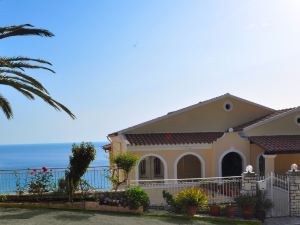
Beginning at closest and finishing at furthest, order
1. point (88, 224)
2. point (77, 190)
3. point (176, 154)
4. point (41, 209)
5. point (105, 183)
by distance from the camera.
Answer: point (88, 224)
point (41, 209)
point (77, 190)
point (105, 183)
point (176, 154)

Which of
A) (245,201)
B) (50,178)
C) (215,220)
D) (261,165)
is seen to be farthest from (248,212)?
(50,178)

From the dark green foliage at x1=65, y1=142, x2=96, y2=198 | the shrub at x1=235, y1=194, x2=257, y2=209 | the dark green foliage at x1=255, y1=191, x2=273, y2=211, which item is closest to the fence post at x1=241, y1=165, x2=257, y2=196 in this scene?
the dark green foliage at x1=255, y1=191, x2=273, y2=211

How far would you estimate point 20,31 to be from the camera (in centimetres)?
1457

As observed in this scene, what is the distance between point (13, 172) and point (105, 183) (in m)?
3.67

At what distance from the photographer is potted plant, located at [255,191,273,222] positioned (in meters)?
16.3

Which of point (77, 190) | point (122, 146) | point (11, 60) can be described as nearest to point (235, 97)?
point (122, 146)

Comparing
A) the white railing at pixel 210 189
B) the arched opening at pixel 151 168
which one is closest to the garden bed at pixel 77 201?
the white railing at pixel 210 189

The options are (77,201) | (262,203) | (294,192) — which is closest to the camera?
(77,201)

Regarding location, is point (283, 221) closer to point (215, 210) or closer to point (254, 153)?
point (215, 210)

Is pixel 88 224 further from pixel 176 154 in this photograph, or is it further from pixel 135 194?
pixel 176 154

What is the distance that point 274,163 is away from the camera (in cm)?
2308

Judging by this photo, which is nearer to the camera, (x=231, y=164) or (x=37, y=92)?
(x=37, y=92)

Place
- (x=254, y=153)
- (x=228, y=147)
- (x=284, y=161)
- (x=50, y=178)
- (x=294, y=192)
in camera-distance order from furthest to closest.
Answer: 1. (x=284, y=161)
2. (x=254, y=153)
3. (x=228, y=147)
4. (x=294, y=192)
5. (x=50, y=178)

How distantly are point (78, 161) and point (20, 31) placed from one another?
5115 millimetres
